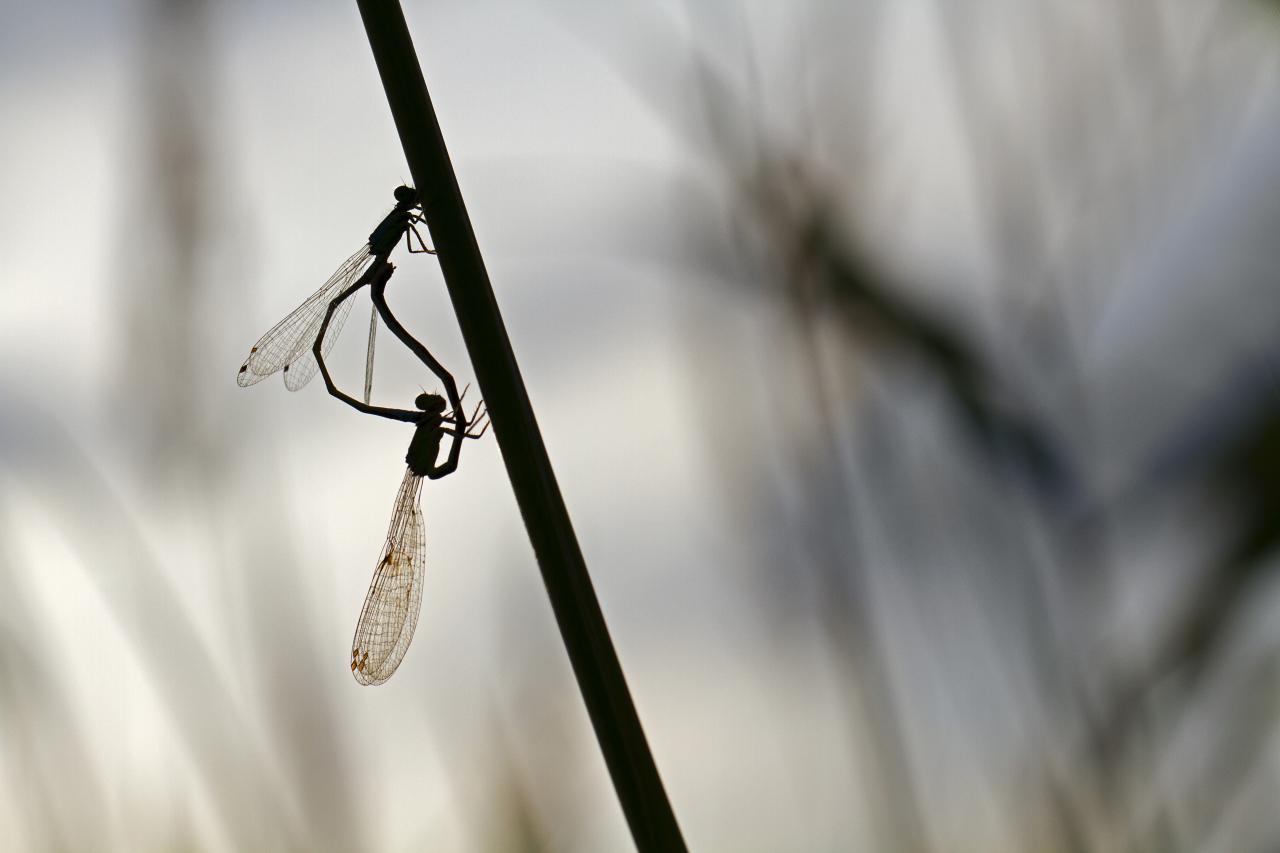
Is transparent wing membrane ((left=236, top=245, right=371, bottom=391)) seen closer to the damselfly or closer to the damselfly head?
the damselfly

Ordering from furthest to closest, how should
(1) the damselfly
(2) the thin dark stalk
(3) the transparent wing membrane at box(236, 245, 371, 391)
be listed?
(3) the transparent wing membrane at box(236, 245, 371, 391)
(1) the damselfly
(2) the thin dark stalk

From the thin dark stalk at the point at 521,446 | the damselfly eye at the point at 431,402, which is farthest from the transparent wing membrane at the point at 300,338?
the thin dark stalk at the point at 521,446

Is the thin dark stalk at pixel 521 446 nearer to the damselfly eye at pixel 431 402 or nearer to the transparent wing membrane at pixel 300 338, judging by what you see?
the damselfly eye at pixel 431 402

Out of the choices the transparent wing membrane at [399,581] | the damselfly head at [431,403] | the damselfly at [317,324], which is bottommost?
the transparent wing membrane at [399,581]

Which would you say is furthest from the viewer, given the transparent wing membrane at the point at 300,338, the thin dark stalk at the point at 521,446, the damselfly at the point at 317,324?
the transparent wing membrane at the point at 300,338

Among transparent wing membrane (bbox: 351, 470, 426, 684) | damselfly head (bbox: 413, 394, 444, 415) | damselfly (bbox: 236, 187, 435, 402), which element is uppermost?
damselfly (bbox: 236, 187, 435, 402)

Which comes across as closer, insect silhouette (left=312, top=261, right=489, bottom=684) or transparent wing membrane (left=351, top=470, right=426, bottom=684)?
insect silhouette (left=312, top=261, right=489, bottom=684)

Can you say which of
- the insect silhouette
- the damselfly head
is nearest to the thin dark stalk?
the insect silhouette

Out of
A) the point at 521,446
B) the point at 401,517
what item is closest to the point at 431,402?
the point at 401,517
